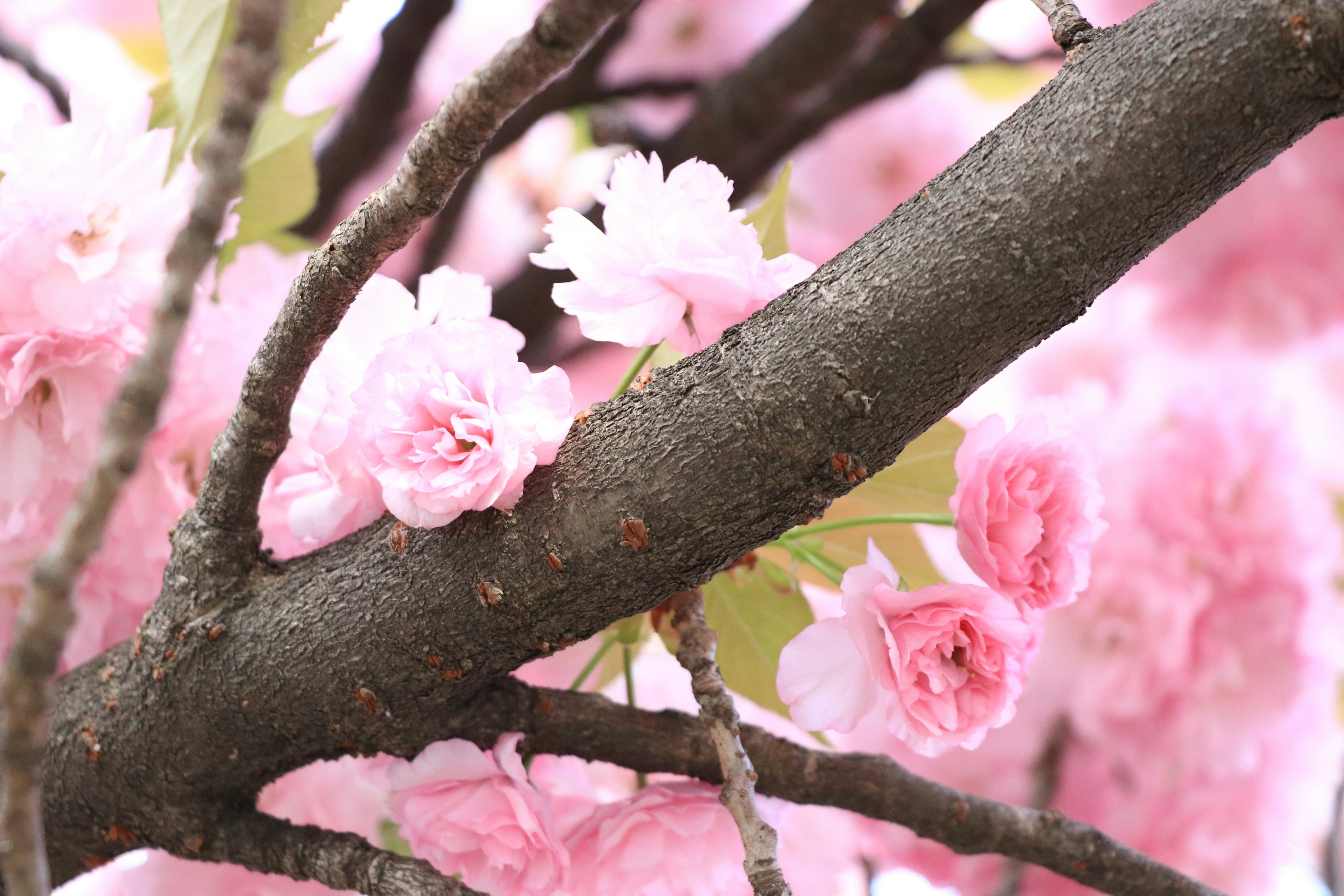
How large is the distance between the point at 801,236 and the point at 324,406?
1.86 feet

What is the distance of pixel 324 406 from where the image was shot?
0.26 meters

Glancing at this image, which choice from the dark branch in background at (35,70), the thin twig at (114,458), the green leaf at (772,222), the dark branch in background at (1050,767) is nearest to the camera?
the thin twig at (114,458)

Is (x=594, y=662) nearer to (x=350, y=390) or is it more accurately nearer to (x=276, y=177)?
(x=350, y=390)

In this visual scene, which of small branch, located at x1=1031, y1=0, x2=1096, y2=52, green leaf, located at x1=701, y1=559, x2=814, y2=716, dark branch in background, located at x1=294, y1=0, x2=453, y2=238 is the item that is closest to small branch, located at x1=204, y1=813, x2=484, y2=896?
green leaf, located at x1=701, y1=559, x2=814, y2=716

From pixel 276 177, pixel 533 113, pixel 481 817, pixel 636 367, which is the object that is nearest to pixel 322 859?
pixel 481 817

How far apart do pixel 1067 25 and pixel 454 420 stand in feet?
0.52

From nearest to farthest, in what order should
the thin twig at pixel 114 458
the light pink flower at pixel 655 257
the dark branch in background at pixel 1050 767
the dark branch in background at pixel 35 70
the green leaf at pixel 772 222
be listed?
the thin twig at pixel 114 458 < the light pink flower at pixel 655 257 < the green leaf at pixel 772 222 < the dark branch in background at pixel 35 70 < the dark branch in background at pixel 1050 767

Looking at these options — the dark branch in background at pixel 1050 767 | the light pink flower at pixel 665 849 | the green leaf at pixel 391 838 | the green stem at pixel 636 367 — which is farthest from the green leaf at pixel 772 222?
the dark branch in background at pixel 1050 767

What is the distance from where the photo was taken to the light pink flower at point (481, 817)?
0.83ft

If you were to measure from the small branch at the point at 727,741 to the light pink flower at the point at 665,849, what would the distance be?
2 cm

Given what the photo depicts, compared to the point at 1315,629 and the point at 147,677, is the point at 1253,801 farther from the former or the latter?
the point at 147,677

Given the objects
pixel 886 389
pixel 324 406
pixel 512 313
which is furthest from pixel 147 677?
pixel 512 313

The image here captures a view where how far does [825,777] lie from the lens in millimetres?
288

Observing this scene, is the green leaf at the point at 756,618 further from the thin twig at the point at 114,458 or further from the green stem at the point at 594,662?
the thin twig at the point at 114,458
